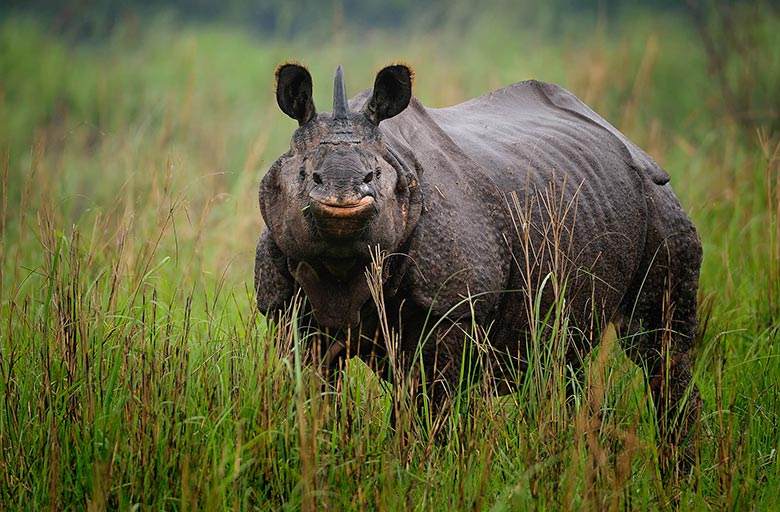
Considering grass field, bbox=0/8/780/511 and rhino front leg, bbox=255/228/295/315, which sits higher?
rhino front leg, bbox=255/228/295/315

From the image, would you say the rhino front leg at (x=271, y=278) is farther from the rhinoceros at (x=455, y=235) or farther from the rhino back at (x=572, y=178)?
the rhino back at (x=572, y=178)

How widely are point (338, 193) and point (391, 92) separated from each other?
0.61 metres

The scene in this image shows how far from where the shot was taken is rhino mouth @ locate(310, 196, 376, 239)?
340 centimetres

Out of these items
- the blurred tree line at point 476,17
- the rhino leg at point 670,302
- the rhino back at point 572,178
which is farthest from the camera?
the blurred tree line at point 476,17

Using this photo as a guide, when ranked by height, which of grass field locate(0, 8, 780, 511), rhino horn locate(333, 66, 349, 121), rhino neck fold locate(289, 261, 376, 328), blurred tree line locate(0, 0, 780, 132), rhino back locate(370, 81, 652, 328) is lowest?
grass field locate(0, 8, 780, 511)

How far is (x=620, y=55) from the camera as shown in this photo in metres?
11.3

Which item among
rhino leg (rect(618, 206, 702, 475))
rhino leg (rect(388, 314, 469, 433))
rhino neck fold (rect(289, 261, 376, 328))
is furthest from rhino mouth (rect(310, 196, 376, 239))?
rhino leg (rect(618, 206, 702, 475))

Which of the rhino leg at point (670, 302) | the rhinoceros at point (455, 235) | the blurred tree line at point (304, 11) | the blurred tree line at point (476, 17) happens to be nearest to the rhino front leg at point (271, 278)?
the rhinoceros at point (455, 235)

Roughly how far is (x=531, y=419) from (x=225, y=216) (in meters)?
3.96

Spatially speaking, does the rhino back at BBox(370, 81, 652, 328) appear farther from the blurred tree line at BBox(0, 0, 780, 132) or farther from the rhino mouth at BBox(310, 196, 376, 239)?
the blurred tree line at BBox(0, 0, 780, 132)

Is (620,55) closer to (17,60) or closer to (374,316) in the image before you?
(17,60)

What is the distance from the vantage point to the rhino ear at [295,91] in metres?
3.74

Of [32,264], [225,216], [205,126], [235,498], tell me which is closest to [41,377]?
[235,498]

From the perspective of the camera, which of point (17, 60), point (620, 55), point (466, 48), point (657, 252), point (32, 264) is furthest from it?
point (466, 48)
